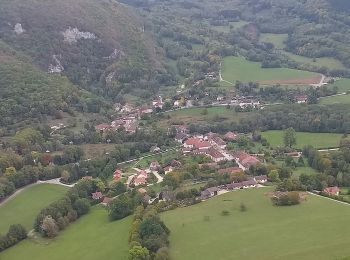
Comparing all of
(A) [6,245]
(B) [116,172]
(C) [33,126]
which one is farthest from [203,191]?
(C) [33,126]

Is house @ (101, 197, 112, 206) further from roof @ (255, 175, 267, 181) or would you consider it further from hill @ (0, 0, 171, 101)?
hill @ (0, 0, 171, 101)

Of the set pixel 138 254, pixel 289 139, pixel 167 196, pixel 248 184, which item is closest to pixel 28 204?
pixel 167 196

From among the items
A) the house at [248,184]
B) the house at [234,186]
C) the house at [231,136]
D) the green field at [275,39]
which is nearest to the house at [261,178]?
the house at [248,184]

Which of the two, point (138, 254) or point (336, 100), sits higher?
point (138, 254)

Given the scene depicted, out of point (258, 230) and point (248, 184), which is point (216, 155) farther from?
point (258, 230)

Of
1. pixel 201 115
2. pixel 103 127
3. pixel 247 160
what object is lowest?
pixel 201 115
